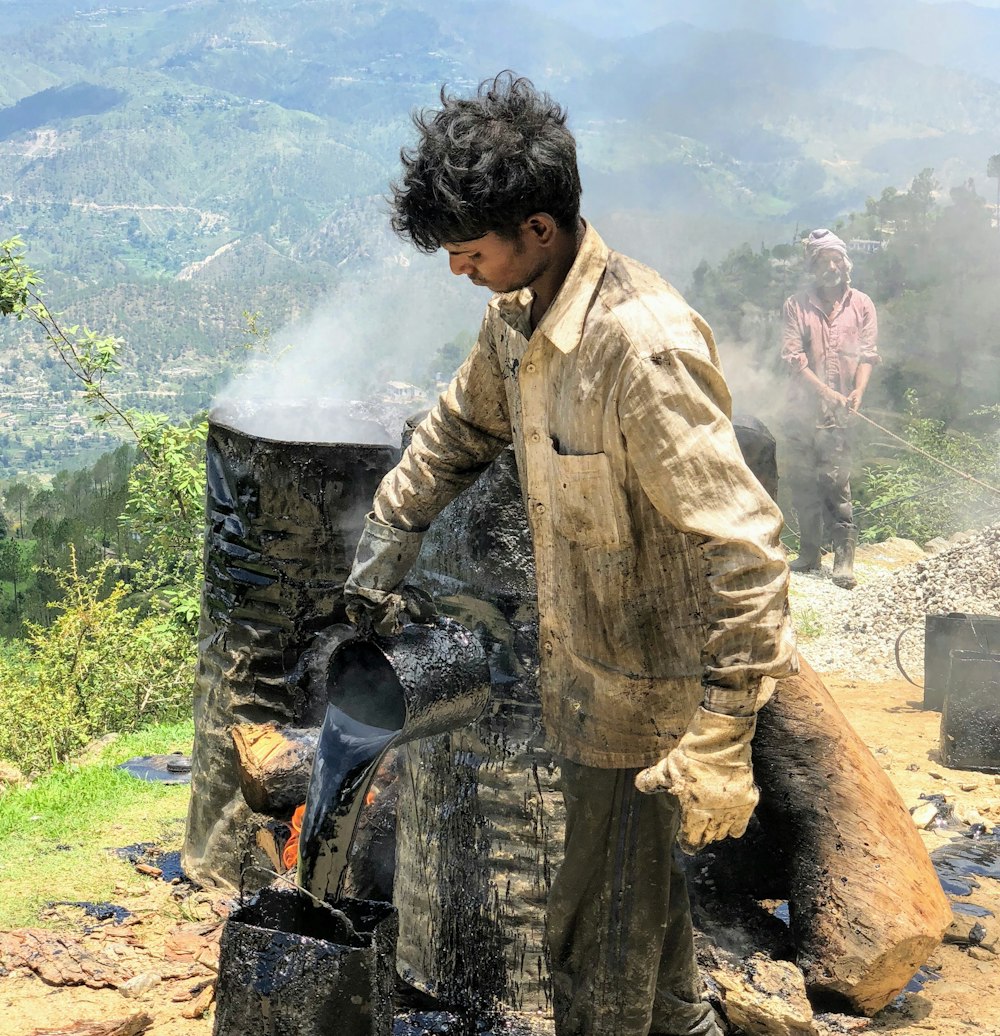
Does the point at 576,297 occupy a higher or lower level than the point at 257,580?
higher

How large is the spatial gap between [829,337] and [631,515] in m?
6.99

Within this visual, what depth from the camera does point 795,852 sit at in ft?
10.9

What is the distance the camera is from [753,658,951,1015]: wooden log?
10.0ft

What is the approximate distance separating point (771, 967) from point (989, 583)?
535 centimetres

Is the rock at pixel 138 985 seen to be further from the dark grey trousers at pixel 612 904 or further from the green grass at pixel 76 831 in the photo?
the dark grey trousers at pixel 612 904

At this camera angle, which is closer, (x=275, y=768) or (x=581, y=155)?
(x=275, y=768)

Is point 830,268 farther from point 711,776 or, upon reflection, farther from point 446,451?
point 711,776

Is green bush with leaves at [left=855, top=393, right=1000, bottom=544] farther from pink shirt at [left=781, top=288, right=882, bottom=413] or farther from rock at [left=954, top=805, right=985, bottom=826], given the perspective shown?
rock at [left=954, top=805, right=985, bottom=826]

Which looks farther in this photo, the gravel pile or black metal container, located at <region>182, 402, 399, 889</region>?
the gravel pile

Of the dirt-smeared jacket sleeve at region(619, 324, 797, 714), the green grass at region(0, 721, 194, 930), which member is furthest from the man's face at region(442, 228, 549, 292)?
the green grass at region(0, 721, 194, 930)

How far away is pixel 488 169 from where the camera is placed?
2021 millimetres

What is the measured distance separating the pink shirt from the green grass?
558cm

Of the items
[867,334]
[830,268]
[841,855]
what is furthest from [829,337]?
[841,855]

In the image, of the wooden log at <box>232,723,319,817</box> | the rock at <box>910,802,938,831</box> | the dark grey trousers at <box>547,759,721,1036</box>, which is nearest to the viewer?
the dark grey trousers at <box>547,759,721,1036</box>
